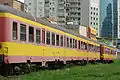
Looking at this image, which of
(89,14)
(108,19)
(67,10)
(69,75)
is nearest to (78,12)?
(67,10)

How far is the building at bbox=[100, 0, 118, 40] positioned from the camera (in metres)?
153

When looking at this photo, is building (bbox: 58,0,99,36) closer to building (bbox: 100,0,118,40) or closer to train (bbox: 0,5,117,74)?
building (bbox: 100,0,118,40)

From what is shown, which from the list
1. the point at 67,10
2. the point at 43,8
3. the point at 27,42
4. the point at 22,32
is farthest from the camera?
the point at 67,10

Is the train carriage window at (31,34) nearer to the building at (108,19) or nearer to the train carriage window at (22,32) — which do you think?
the train carriage window at (22,32)

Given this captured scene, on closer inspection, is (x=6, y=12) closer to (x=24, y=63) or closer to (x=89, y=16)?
(x=24, y=63)

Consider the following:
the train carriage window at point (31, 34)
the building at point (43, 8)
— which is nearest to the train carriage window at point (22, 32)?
the train carriage window at point (31, 34)

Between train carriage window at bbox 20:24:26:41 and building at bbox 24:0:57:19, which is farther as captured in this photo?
building at bbox 24:0:57:19

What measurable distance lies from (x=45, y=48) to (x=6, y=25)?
5902 mm

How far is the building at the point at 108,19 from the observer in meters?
153

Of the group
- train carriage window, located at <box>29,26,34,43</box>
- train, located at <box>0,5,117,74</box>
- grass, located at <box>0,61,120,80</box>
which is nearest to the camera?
grass, located at <box>0,61,120,80</box>

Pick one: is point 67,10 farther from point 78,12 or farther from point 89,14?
point 89,14

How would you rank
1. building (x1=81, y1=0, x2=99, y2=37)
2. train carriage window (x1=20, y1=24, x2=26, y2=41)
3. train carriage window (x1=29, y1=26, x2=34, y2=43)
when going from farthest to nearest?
1. building (x1=81, y1=0, x2=99, y2=37)
2. train carriage window (x1=29, y1=26, x2=34, y2=43)
3. train carriage window (x1=20, y1=24, x2=26, y2=41)

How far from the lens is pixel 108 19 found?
162m

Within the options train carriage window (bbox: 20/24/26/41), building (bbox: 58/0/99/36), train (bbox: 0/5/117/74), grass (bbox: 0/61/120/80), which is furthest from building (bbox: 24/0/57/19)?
train carriage window (bbox: 20/24/26/41)
